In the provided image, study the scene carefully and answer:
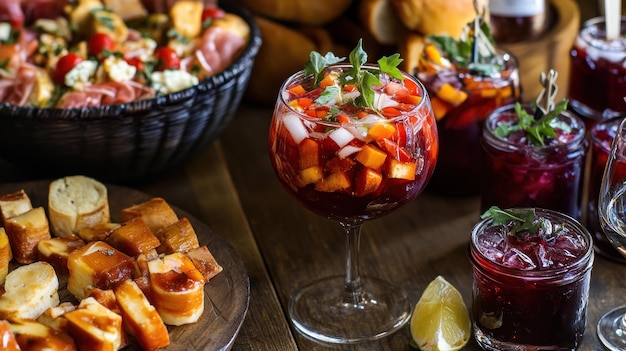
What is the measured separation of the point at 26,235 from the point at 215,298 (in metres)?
0.40

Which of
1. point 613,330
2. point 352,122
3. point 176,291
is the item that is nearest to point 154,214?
point 176,291

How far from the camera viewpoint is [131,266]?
1644mm

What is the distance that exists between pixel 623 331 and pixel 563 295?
8.9 inches

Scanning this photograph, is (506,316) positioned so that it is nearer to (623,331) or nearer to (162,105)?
(623,331)

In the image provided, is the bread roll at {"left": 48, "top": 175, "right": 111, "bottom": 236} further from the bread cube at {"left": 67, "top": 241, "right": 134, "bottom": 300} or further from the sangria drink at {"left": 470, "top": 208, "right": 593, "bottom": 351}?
the sangria drink at {"left": 470, "top": 208, "right": 593, "bottom": 351}

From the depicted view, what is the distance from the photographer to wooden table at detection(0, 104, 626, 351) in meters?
1.78

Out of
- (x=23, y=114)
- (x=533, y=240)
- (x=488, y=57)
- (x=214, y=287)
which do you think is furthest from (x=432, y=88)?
(x=23, y=114)

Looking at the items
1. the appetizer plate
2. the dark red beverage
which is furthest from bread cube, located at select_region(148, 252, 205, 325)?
the dark red beverage

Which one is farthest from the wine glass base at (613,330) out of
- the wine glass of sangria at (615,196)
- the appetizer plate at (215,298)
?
the appetizer plate at (215,298)

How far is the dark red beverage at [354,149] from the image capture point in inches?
59.5

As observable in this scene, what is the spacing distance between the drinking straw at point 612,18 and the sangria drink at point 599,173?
0.31 meters

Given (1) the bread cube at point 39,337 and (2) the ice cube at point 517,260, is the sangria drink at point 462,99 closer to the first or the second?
(2) the ice cube at point 517,260

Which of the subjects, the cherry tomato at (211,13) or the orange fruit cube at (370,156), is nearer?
the orange fruit cube at (370,156)

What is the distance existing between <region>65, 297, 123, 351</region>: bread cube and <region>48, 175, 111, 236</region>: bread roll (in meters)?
0.38
